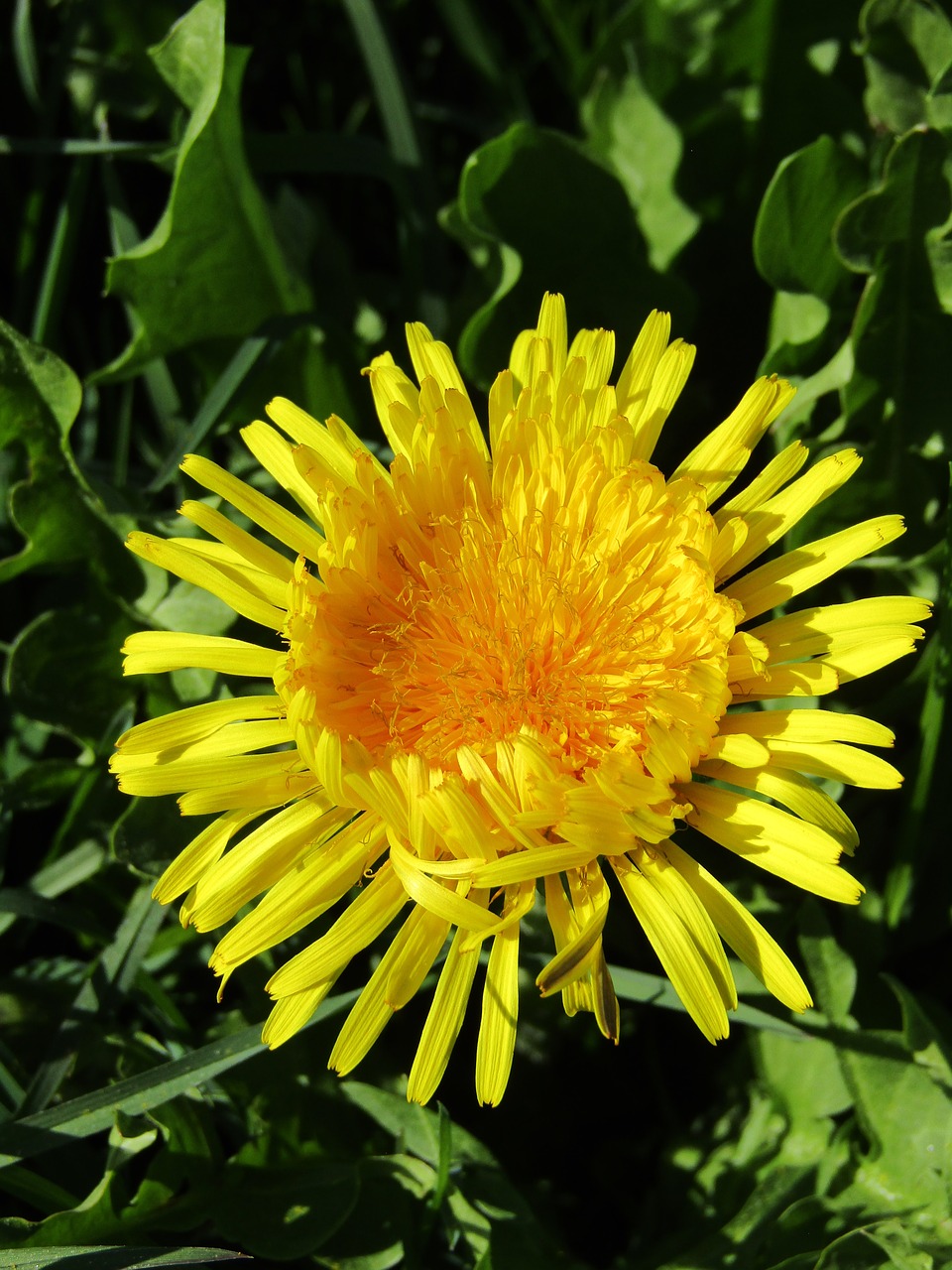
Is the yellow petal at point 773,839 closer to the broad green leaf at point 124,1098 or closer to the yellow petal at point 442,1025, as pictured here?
the yellow petal at point 442,1025

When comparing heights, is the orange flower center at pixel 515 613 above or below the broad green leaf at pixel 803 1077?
above

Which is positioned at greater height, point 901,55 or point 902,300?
point 901,55

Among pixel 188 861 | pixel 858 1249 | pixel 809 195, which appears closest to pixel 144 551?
pixel 188 861

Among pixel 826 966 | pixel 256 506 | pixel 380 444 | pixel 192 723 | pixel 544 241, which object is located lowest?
pixel 826 966

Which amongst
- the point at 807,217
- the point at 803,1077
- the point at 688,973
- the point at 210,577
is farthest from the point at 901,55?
the point at 803,1077

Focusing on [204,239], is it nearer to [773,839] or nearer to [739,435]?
[739,435]

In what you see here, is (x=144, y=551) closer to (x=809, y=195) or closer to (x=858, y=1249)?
(x=809, y=195)

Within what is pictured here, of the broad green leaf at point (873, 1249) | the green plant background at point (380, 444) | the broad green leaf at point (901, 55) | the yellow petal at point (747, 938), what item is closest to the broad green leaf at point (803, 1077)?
the green plant background at point (380, 444)
